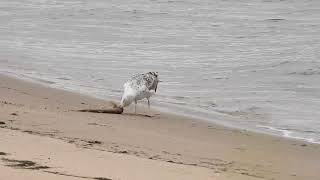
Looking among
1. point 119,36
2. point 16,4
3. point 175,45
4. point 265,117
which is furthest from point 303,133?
point 16,4

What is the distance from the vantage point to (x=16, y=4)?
30297mm

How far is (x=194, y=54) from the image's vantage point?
1652cm

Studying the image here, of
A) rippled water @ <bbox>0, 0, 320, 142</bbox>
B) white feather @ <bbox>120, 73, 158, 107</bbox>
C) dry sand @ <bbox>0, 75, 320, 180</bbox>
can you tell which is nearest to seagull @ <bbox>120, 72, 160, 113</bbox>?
white feather @ <bbox>120, 73, 158, 107</bbox>

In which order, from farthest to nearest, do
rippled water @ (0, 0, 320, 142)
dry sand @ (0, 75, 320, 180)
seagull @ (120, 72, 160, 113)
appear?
1. rippled water @ (0, 0, 320, 142)
2. seagull @ (120, 72, 160, 113)
3. dry sand @ (0, 75, 320, 180)

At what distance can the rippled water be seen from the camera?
1075 cm

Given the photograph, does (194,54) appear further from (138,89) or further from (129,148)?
(129,148)

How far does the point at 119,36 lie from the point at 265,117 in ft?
34.5

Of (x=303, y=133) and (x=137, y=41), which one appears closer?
(x=303, y=133)

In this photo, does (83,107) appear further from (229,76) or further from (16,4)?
(16,4)

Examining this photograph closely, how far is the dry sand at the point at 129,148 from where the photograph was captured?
5.30m

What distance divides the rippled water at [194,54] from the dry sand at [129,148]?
0.97 meters

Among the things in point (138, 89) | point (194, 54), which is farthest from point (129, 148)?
point (194, 54)

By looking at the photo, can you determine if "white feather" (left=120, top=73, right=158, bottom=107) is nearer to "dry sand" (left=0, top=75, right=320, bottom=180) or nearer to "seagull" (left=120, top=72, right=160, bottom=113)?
"seagull" (left=120, top=72, right=160, bottom=113)

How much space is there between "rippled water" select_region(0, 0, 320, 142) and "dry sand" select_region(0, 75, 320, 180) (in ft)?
3.17
